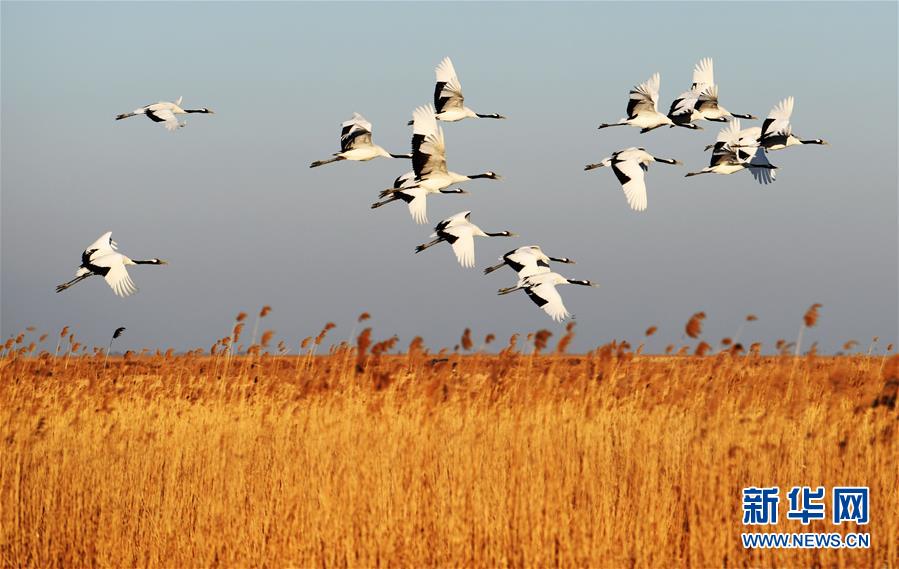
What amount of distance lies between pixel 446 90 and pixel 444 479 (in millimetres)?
9045

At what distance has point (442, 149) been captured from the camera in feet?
56.6

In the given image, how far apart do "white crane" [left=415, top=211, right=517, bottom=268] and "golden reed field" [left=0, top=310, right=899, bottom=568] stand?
630 cm

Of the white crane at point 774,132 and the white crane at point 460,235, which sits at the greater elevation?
the white crane at point 774,132

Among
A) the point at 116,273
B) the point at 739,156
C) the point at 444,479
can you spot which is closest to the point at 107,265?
the point at 116,273

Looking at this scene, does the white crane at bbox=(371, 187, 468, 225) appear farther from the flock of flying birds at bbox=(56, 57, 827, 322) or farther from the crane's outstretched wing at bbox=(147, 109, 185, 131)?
the crane's outstretched wing at bbox=(147, 109, 185, 131)

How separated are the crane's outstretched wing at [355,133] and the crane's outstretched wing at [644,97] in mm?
4467

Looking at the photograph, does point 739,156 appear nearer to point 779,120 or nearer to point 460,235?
point 779,120

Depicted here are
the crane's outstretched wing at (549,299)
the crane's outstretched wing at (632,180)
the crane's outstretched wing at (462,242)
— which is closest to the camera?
the crane's outstretched wing at (549,299)

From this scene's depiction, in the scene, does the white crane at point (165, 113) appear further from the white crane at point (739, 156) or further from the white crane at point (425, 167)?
the white crane at point (739, 156)

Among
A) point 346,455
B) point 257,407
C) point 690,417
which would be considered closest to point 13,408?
point 257,407

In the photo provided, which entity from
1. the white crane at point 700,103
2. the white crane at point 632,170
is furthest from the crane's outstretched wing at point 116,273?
the white crane at point 700,103

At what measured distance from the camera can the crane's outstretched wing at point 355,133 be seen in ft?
61.6

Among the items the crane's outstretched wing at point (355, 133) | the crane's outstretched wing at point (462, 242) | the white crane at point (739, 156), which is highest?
the white crane at point (739, 156)

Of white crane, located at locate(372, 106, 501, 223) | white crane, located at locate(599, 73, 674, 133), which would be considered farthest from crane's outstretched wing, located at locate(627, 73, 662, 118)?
white crane, located at locate(372, 106, 501, 223)
